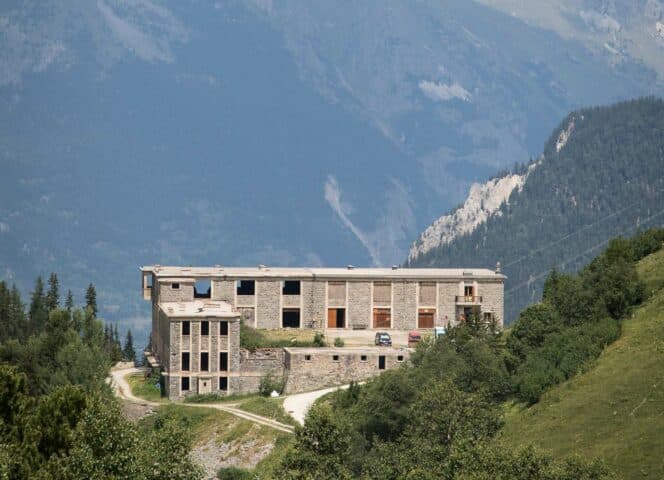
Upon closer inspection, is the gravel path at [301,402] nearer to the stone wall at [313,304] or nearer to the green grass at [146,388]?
the green grass at [146,388]

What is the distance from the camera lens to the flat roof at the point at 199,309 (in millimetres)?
110812

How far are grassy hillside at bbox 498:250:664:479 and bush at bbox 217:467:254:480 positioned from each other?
16186 mm

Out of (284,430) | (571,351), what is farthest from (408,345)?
(571,351)

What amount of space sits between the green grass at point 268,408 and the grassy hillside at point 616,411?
1990 centimetres

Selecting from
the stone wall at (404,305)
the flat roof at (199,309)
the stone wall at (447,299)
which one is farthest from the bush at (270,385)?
the stone wall at (447,299)

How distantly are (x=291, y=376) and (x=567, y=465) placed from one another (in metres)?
47.4

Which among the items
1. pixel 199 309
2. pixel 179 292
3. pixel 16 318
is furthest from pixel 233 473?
pixel 16 318

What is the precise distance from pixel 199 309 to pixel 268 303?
31.4 feet

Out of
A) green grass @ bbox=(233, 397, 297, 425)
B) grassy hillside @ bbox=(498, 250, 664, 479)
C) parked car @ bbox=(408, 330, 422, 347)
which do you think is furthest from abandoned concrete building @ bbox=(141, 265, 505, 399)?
grassy hillside @ bbox=(498, 250, 664, 479)

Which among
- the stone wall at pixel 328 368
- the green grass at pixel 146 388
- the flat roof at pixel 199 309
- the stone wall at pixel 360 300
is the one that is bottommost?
the green grass at pixel 146 388

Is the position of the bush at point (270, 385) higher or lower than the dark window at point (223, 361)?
lower

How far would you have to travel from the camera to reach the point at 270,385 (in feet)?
365

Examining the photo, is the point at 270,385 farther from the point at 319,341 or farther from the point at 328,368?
the point at 319,341

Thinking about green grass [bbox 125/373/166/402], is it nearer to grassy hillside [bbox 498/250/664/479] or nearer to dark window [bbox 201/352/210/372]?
dark window [bbox 201/352/210/372]
